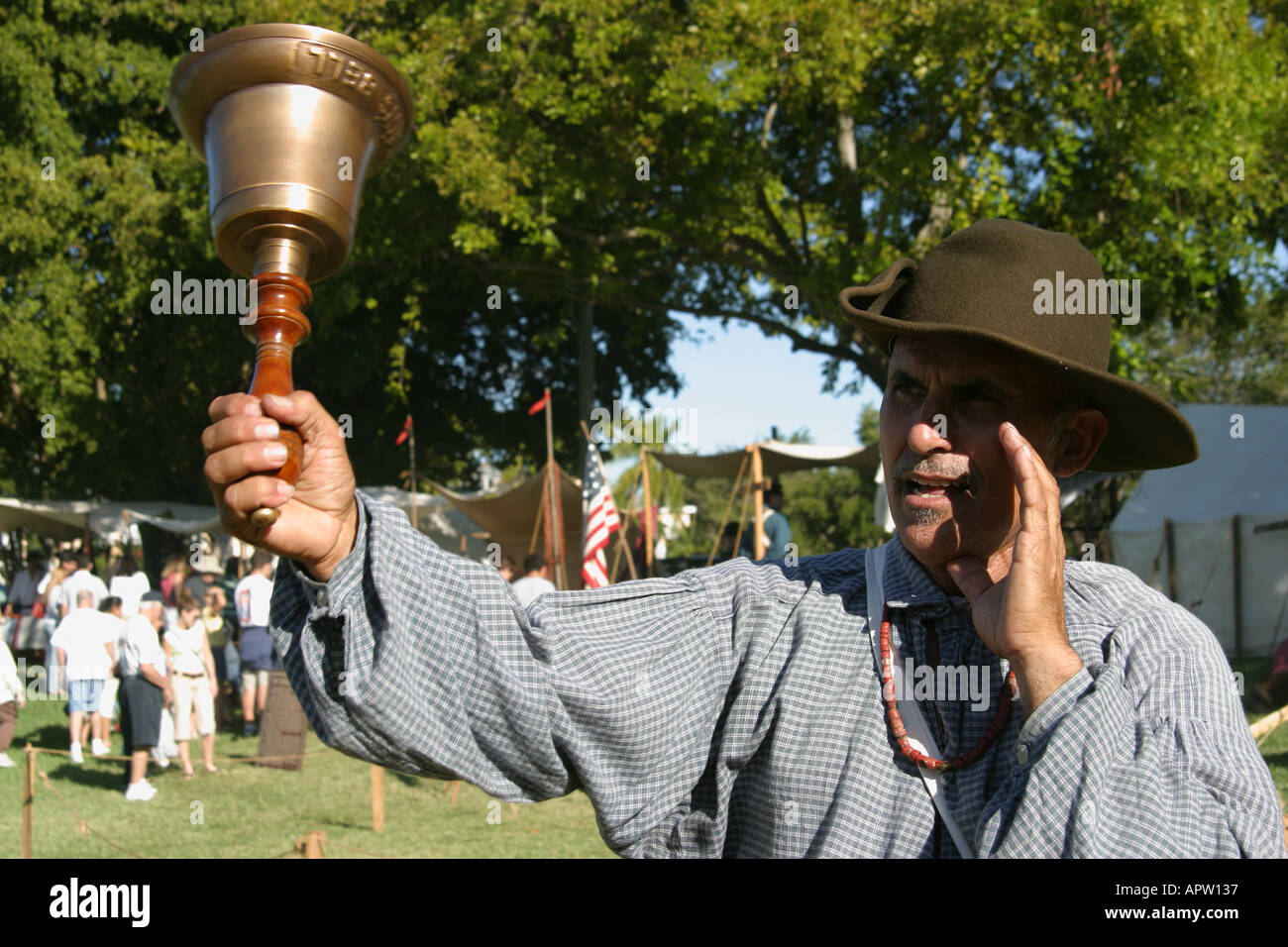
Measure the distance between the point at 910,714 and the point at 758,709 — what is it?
24 centimetres

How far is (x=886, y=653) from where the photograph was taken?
1900mm

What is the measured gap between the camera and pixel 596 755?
174 centimetres

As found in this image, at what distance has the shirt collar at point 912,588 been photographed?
194 centimetres

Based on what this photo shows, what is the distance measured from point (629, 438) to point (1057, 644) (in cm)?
1527

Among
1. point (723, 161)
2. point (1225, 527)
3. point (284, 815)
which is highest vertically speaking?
point (723, 161)

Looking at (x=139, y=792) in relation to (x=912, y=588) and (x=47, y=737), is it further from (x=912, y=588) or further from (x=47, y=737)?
(x=912, y=588)

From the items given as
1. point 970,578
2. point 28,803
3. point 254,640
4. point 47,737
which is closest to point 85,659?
point 254,640

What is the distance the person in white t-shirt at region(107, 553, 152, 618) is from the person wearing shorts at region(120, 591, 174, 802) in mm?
2058

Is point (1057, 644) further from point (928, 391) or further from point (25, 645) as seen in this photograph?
point (25, 645)

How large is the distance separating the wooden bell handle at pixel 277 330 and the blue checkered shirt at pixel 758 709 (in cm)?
23

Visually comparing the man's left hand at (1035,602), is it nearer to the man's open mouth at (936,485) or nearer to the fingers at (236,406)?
the man's open mouth at (936,485)

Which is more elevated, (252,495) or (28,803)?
(252,495)

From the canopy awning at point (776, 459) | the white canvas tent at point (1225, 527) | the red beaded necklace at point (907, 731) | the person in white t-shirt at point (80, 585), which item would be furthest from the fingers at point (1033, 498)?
the person in white t-shirt at point (80, 585)
